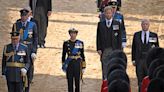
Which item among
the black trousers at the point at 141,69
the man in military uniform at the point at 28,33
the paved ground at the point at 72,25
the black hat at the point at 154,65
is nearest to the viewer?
the black hat at the point at 154,65

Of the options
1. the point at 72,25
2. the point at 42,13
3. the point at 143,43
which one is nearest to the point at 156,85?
the point at 143,43

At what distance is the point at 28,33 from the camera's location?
49.5ft

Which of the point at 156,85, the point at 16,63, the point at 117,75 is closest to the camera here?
the point at 156,85

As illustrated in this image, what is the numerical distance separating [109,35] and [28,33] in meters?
1.88

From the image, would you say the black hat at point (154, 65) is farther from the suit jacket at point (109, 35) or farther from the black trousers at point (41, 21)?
the black trousers at point (41, 21)

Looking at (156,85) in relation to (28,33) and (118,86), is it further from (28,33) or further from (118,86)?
(28,33)

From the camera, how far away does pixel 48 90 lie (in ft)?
54.1

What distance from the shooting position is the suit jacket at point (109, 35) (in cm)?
1498

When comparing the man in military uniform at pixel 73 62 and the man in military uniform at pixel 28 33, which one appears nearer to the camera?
the man in military uniform at pixel 73 62

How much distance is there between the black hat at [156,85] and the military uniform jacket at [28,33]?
5267mm

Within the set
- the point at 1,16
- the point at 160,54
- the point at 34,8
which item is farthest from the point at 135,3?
the point at 160,54

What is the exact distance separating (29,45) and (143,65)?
2657 millimetres

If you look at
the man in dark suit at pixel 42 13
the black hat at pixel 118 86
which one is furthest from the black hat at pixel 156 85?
the man in dark suit at pixel 42 13

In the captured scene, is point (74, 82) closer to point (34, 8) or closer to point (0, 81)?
point (0, 81)
